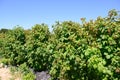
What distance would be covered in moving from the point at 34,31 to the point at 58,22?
303 centimetres

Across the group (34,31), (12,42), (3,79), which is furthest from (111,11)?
(12,42)

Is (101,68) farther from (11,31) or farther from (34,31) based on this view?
(11,31)

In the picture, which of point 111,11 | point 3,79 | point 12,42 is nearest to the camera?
point 111,11

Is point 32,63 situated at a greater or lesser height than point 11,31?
lesser

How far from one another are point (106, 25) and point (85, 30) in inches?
33.0

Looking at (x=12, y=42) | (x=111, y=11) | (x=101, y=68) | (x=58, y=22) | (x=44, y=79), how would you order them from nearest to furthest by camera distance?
(x=101, y=68), (x=111, y=11), (x=58, y=22), (x=44, y=79), (x=12, y=42)

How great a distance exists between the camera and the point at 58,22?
9.41m

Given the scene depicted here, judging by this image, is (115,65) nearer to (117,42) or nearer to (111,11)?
(117,42)

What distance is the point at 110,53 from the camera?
724cm

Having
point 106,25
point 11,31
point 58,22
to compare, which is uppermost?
point 11,31

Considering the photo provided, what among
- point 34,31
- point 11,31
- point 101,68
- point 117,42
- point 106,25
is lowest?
point 101,68

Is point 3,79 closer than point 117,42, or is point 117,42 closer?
point 117,42

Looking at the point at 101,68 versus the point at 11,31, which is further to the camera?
the point at 11,31

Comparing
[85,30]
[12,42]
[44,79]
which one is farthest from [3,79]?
[85,30]
